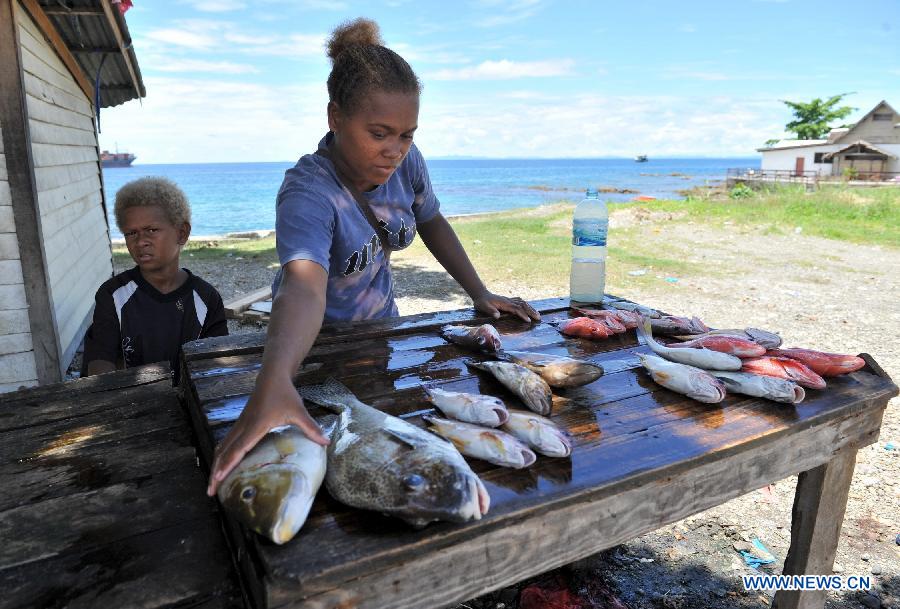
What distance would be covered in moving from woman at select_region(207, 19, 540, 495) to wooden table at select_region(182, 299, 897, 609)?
22 cm

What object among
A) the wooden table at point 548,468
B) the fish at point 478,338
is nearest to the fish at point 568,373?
the wooden table at point 548,468

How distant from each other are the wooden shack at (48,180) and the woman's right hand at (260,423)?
467cm

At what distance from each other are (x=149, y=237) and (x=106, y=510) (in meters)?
2.21

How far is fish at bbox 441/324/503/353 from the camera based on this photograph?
2426mm

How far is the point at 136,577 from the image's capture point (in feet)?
4.24

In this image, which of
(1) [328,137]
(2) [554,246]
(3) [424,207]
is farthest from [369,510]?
(2) [554,246]

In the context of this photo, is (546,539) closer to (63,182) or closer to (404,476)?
(404,476)

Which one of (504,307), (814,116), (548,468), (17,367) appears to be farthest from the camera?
(814,116)

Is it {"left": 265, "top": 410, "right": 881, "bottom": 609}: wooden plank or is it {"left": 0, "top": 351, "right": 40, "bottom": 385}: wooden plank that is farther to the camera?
{"left": 0, "top": 351, "right": 40, "bottom": 385}: wooden plank

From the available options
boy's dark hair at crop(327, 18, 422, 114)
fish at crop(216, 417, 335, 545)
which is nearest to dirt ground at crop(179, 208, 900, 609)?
fish at crop(216, 417, 335, 545)

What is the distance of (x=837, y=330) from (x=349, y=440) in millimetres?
7887

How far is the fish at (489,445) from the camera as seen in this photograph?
1.49 meters

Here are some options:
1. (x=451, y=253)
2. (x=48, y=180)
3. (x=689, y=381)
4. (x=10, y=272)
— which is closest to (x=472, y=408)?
(x=689, y=381)

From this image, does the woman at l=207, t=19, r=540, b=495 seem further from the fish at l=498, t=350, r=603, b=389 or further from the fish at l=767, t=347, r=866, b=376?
the fish at l=767, t=347, r=866, b=376
